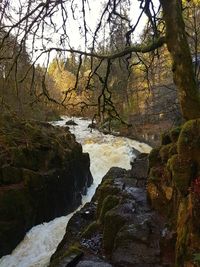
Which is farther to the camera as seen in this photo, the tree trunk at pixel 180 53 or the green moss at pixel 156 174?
the green moss at pixel 156 174

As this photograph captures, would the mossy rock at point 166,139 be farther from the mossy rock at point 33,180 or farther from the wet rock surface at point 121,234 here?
the mossy rock at point 33,180

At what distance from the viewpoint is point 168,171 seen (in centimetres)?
686

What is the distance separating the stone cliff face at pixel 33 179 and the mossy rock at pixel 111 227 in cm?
323

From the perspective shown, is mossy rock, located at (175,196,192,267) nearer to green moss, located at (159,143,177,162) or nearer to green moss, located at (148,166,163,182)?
green moss, located at (159,143,177,162)

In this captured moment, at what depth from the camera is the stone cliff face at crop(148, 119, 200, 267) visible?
4.83m

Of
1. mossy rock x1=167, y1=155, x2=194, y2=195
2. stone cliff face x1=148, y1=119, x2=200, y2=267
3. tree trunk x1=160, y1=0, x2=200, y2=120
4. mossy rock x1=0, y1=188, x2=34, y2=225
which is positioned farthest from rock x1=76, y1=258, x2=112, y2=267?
mossy rock x1=0, y1=188, x2=34, y2=225

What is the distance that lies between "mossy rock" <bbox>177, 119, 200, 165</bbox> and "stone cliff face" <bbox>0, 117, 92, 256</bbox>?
4.67 meters

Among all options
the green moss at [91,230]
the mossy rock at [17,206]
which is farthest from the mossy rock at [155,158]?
the mossy rock at [17,206]

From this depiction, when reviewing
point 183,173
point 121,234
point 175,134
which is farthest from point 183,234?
point 175,134

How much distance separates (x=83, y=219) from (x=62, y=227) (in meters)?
1.69

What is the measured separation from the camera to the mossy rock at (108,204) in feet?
26.1

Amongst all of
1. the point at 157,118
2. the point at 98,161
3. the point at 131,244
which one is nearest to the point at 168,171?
the point at 131,244

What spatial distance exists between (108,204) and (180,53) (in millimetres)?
3688

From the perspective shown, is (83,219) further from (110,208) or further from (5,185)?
(5,185)
